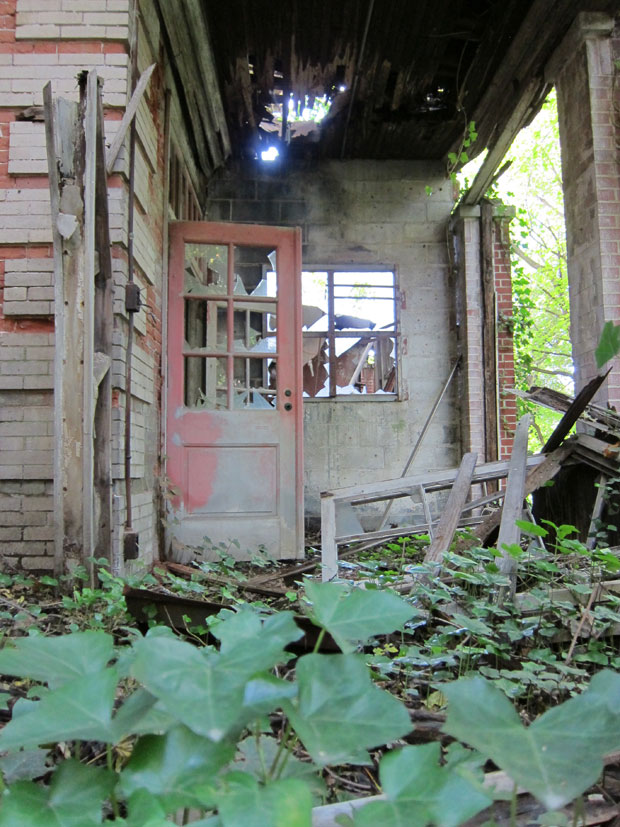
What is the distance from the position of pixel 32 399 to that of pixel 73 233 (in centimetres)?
96

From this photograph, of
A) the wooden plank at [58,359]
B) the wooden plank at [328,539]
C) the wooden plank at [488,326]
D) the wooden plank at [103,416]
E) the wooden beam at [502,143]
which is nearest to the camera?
the wooden plank at [58,359]

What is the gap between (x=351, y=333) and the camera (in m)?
6.66

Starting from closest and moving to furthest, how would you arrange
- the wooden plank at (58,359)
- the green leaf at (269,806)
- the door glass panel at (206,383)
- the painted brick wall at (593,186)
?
the green leaf at (269,806), the wooden plank at (58,359), the painted brick wall at (593,186), the door glass panel at (206,383)

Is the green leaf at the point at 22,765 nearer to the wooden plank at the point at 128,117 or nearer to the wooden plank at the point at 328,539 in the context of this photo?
the wooden plank at the point at 328,539

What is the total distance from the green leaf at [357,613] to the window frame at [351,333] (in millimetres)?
5834

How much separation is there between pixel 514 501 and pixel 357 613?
2448 millimetres

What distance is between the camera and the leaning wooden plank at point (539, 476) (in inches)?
127

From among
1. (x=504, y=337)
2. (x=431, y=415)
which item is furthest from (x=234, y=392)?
(x=504, y=337)

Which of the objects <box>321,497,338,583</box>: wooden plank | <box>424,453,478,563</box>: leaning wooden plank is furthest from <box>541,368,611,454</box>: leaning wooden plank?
<box>321,497,338,583</box>: wooden plank

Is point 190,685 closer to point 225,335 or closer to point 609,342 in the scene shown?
point 609,342

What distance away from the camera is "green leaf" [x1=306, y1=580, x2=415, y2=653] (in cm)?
64

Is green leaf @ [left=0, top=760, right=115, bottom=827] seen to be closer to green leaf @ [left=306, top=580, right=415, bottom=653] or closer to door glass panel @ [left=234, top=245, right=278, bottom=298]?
green leaf @ [left=306, top=580, right=415, bottom=653]

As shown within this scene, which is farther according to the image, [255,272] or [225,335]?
[255,272]

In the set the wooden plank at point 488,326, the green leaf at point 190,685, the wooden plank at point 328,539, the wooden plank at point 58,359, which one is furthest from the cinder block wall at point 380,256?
the green leaf at point 190,685
